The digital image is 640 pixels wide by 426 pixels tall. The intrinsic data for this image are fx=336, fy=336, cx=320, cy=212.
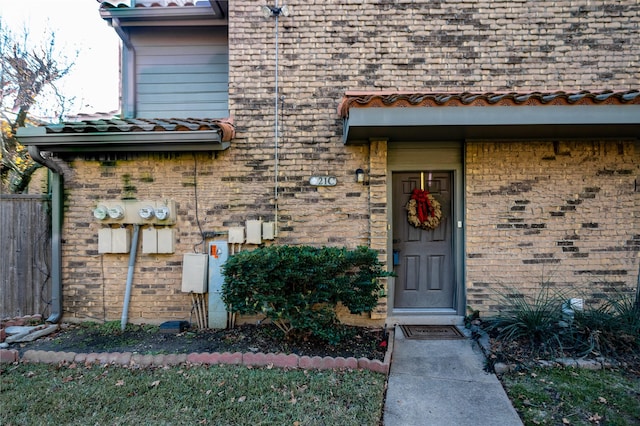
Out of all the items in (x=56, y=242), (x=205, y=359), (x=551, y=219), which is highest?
(x=551, y=219)

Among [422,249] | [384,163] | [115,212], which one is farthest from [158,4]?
[422,249]

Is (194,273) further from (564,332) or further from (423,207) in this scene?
(564,332)

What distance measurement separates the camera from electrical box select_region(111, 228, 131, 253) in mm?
4691

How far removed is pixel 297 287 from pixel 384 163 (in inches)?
82.6

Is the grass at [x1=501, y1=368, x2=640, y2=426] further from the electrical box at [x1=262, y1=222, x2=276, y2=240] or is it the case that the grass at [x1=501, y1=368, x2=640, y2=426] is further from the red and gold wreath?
the electrical box at [x1=262, y1=222, x2=276, y2=240]

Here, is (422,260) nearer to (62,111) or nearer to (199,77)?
(199,77)

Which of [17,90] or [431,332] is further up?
[17,90]

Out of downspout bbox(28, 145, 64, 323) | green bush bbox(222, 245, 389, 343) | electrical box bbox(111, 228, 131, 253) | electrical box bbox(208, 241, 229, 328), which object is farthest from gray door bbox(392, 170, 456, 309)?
downspout bbox(28, 145, 64, 323)

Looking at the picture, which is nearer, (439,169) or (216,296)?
(216,296)

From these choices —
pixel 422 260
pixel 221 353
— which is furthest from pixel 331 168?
pixel 221 353

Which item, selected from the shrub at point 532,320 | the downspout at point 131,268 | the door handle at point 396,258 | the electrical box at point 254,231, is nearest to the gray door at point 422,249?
the door handle at point 396,258

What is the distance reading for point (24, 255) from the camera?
486 centimetres

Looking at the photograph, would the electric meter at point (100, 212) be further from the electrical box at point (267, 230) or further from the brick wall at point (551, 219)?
the brick wall at point (551, 219)

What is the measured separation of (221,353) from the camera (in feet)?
12.4
